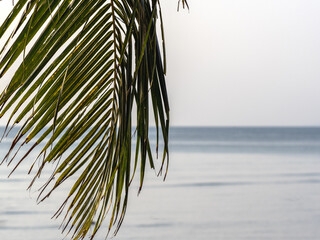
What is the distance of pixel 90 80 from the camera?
82cm

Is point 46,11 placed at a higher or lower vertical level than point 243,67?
higher

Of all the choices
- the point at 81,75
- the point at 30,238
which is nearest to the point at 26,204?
the point at 30,238

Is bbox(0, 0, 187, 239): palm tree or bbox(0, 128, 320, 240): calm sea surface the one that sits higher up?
bbox(0, 0, 187, 239): palm tree

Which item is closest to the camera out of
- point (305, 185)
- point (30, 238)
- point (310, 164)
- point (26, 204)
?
point (30, 238)

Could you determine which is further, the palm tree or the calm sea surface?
the calm sea surface

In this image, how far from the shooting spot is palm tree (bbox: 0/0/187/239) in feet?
2.14

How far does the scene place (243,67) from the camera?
1236 inches

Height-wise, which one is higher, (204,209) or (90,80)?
(90,80)

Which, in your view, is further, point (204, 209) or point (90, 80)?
point (204, 209)

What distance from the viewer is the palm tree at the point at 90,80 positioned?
2.14ft

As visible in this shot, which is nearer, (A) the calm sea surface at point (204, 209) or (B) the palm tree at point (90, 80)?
(B) the palm tree at point (90, 80)

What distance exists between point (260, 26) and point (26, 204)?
24.7 meters

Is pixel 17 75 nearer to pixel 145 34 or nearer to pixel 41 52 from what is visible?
pixel 41 52

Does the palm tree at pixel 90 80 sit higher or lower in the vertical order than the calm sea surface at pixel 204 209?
higher
